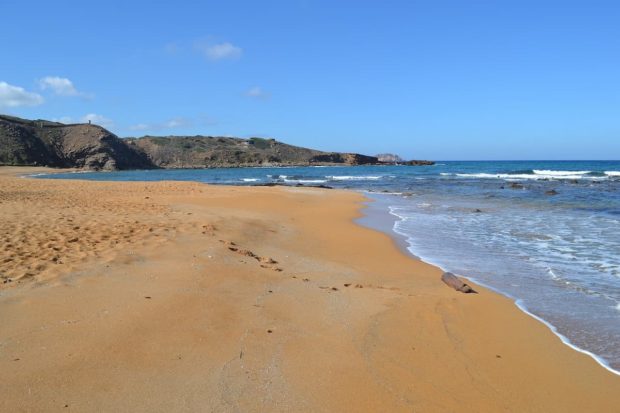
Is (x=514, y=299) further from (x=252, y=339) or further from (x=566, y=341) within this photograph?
(x=252, y=339)

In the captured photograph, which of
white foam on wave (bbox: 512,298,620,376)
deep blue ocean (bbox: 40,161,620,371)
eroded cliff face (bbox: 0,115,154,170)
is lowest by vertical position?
deep blue ocean (bbox: 40,161,620,371)

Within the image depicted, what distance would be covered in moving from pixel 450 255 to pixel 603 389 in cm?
554

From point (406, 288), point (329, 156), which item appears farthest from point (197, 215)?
point (329, 156)

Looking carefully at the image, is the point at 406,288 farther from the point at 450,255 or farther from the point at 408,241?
the point at 408,241

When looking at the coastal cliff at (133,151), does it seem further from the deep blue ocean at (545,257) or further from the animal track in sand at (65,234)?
the deep blue ocean at (545,257)

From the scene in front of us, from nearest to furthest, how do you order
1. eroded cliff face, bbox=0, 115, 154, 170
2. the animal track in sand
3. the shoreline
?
the shoreline < the animal track in sand < eroded cliff face, bbox=0, 115, 154, 170

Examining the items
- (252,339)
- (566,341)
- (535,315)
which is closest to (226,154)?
(535,315)

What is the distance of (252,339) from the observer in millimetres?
4266

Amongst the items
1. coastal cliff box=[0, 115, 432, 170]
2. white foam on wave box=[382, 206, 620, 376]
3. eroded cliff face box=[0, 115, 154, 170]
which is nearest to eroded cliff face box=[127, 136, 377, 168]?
coastal cliff box=[0, 115, 432, 170]

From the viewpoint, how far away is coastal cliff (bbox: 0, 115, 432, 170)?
265ft

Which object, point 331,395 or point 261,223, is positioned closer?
point 331,395

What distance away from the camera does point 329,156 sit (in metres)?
121

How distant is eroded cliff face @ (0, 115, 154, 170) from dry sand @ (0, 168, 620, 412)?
79657mm

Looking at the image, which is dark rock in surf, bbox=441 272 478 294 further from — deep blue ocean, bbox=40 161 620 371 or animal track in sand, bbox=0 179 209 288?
animal track in sand, bbox=0 179 209 288
